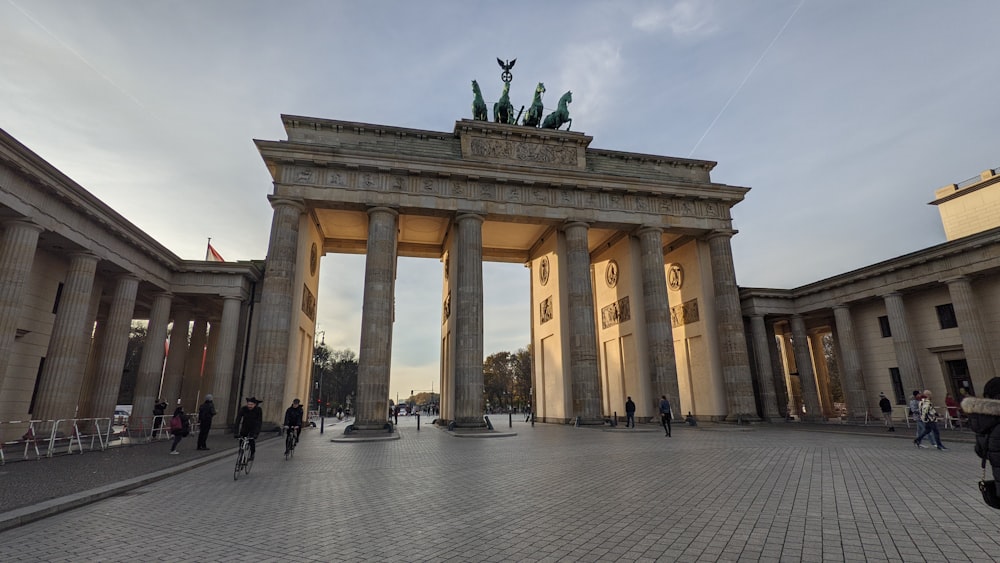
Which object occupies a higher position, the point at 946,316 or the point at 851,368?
the point at 946,316

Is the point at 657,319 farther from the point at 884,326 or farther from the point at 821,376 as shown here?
the point at 821,376

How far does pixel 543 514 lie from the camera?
6.14m

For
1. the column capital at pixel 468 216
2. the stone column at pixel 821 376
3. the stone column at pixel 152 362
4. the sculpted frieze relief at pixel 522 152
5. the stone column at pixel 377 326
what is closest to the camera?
the stone column at pixel 377 326

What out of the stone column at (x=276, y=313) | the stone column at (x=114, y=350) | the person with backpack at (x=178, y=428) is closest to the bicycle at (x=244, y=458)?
the person with backpack at (x=178, y=428)

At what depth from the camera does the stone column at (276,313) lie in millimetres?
21922

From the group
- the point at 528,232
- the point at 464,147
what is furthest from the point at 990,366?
the point at 464,147

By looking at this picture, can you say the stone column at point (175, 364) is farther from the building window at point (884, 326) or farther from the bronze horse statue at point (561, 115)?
the building window at point (884, 326)

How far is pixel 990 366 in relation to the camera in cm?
2262

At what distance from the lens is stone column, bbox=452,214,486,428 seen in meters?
23.4

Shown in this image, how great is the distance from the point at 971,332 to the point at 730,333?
36.0 ft

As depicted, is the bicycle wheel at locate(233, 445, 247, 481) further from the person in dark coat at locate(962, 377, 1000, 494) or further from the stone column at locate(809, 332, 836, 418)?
the stone column at locate(809, 332, 836, 418)

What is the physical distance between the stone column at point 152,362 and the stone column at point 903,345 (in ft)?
132

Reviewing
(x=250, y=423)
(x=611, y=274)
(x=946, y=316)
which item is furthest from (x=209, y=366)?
(x=946, y=316)

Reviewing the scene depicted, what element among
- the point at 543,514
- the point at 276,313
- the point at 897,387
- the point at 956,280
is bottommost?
the point at 543,514
